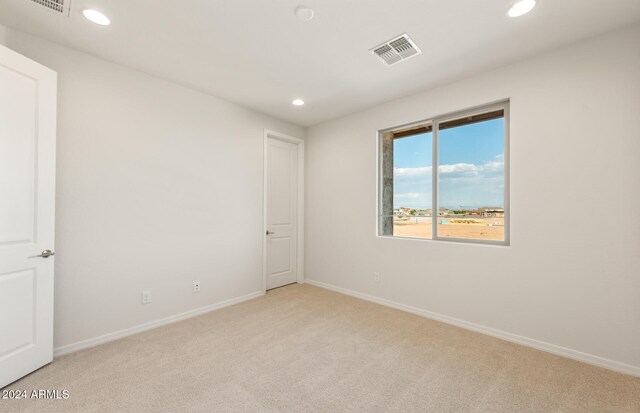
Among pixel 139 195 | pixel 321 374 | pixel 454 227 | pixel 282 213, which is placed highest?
pixel 139 195

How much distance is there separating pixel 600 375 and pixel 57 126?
4.79 meters

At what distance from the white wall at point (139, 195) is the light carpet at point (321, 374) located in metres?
0.41

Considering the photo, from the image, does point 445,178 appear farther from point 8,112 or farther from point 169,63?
point 8,112

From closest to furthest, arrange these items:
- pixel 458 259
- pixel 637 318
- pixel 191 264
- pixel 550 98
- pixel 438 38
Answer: pixel 637 318 < pixel 438 38 < pixel 550 98 < pixel 458 259 < pixel 191 264

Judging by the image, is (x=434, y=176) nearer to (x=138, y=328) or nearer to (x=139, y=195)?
(x=139, y=195)

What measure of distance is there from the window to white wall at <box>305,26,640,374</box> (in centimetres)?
18

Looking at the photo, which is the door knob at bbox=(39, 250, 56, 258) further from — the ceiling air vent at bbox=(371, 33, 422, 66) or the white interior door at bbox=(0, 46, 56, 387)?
the ceiling air vent at bbox=(371, 33, 422, 66)

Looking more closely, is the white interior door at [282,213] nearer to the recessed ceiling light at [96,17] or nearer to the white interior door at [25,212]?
the recessed ceiling light at [96,17]

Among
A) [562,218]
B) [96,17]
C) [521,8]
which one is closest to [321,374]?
[562,218]

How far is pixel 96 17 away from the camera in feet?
6.65

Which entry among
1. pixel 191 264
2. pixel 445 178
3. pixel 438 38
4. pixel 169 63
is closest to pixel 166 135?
pixel 169 63

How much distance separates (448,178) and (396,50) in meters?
1.54

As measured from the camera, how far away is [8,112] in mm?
1883

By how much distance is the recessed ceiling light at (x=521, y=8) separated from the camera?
73.4 inches
